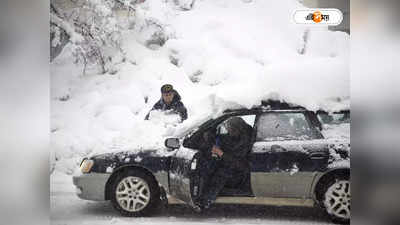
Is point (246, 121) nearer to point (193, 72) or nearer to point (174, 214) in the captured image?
point (193, 72)

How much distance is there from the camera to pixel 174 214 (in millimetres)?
3043

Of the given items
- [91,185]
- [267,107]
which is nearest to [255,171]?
[267,107]

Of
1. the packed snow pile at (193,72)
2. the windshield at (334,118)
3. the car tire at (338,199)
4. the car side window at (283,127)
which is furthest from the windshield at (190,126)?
the car tire at (338,199)

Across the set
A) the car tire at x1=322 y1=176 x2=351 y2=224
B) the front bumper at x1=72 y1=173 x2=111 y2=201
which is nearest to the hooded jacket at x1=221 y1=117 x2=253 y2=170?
the car tire at x1=322 y1=176 x2=351 y2=224

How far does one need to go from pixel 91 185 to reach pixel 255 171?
4.23ft

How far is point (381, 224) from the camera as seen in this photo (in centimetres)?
319

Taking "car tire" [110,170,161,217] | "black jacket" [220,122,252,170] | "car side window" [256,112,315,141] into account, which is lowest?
"car tire" [110,170,161,217]

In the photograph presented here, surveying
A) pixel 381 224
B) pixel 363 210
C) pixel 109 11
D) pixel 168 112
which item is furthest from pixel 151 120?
pixel 381 224

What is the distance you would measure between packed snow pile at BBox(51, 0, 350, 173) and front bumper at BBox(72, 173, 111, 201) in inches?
4.9

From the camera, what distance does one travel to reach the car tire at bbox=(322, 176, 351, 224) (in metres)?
2.97

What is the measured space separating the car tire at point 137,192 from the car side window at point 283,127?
3.03ft

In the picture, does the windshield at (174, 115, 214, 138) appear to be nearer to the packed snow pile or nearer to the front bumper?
the packed snow pile

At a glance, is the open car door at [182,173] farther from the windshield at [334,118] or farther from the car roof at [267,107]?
the windshield at [334,118]

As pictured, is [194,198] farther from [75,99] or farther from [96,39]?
[96,39]
